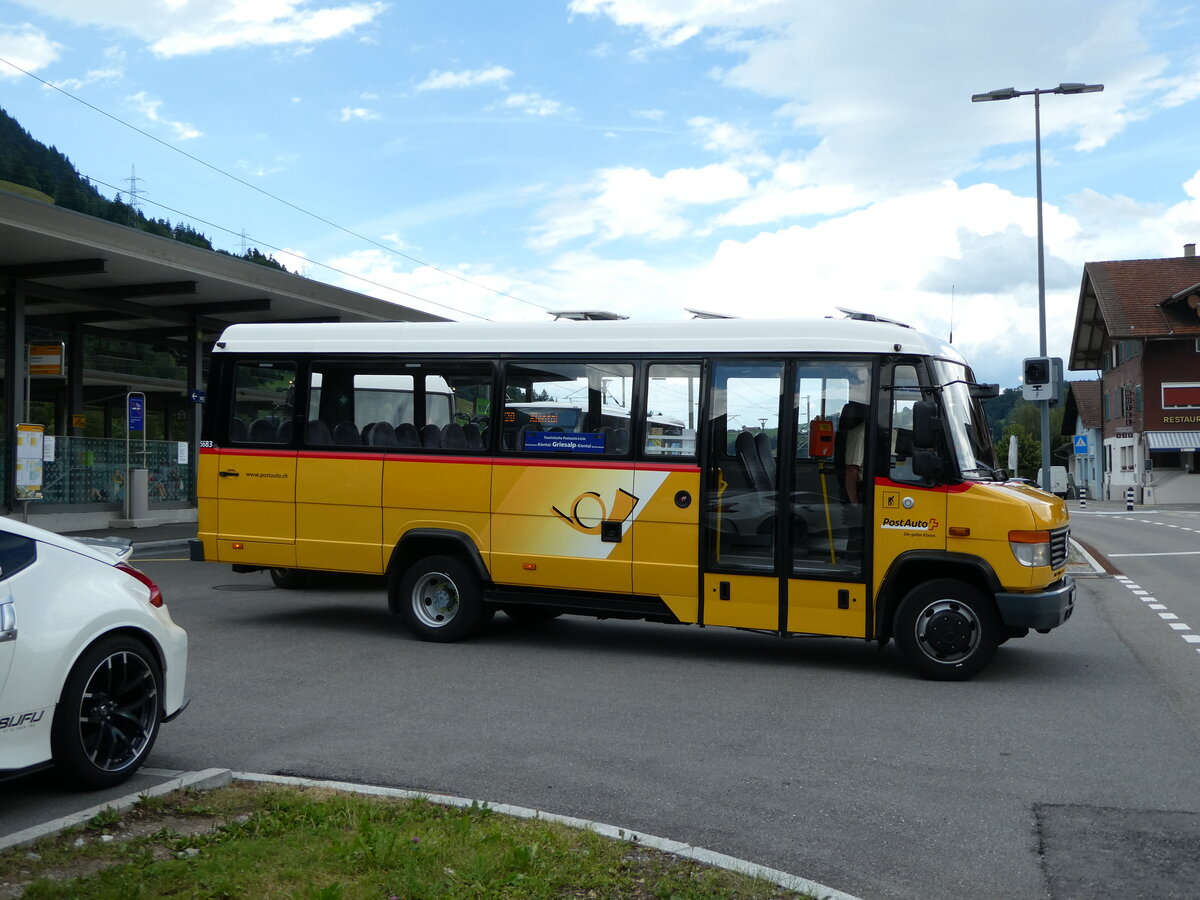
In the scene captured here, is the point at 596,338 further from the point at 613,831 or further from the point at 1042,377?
the point at 1042,377

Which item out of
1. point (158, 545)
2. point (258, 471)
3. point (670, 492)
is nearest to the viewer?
point (670, 492)

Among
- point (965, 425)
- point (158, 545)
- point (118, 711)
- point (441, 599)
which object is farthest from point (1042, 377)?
point (118, 711)

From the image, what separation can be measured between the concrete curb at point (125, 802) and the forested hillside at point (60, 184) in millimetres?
46907

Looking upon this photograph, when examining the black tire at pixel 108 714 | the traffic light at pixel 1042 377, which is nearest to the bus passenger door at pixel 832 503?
the black tire at pixel 108 714

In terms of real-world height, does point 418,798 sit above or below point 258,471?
below

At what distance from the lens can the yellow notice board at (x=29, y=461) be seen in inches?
945

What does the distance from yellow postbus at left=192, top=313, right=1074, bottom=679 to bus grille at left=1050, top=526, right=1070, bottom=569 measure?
39 mm

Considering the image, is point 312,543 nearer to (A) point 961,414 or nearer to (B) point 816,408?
(B) point 816,408

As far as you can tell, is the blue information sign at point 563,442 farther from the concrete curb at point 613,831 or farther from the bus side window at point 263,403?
the concrete curb at point 613,831

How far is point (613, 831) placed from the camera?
16.7ft

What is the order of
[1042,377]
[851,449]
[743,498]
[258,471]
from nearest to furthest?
[851,449] → [743,498] → [258,471] → [1042,377]

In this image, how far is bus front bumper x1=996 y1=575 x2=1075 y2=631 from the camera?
9062mm

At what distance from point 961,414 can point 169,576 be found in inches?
464

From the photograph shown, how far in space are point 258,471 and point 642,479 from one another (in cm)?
382
